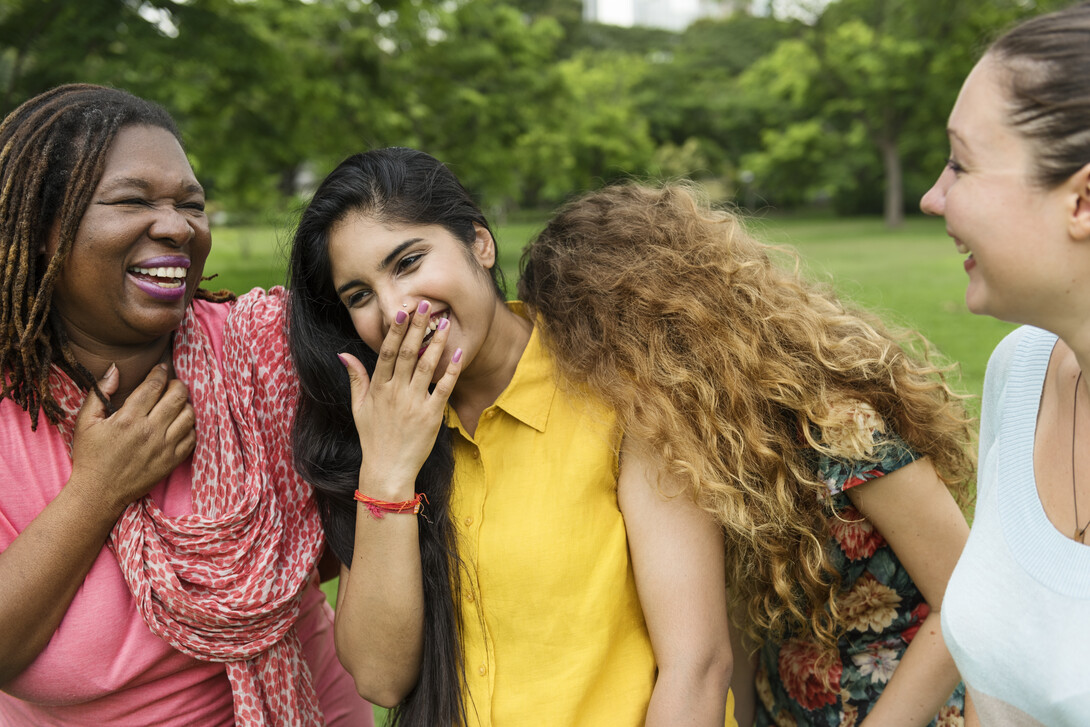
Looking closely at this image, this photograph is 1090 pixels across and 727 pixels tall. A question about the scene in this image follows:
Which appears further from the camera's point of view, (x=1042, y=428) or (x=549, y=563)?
(x=549, y=563)

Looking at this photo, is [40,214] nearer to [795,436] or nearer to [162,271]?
[162,271]

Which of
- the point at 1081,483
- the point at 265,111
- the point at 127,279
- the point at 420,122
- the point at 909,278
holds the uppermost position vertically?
the point at 127,279

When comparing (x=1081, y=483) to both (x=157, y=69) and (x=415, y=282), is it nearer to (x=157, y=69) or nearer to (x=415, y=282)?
(x=415, y=282)

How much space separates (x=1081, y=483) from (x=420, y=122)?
17210 mm

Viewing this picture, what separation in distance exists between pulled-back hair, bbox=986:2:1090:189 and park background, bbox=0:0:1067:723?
Result: 0.80ft

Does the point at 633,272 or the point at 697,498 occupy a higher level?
the point at 633,272

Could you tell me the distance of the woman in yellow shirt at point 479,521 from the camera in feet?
6.69

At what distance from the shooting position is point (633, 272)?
230 cm

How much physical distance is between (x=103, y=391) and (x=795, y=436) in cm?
183

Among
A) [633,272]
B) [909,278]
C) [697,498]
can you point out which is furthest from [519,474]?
[909,278]

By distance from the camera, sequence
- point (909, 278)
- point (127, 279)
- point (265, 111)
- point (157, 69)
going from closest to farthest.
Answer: point (127, 279), point (157, 69), point (265, 111), point (909, 278)

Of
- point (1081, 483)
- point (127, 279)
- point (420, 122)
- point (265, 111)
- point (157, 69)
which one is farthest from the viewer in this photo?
point (420, 122)

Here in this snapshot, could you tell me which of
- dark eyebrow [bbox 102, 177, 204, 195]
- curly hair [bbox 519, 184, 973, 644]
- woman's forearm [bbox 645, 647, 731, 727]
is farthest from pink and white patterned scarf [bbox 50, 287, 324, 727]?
woman's forearm [bbox 645, 647, 731, 727]

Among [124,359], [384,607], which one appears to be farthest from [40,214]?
[384,607]
